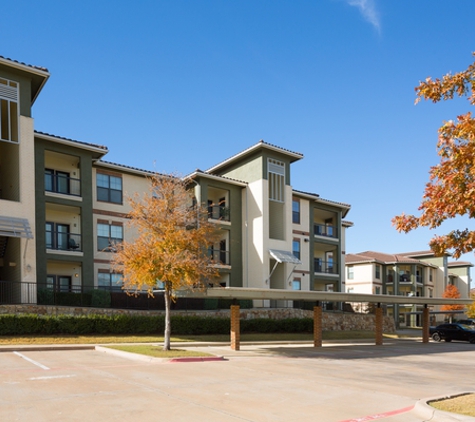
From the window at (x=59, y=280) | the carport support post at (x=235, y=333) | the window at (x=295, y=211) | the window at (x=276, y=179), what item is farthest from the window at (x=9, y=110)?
the window at (x=295, y=211)

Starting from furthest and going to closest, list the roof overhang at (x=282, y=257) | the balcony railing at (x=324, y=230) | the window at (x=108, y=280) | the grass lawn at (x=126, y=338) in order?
the balcony railing at (x=324, y=230) → the roof overhang at (x=282, y=257) → the window at (x=108, y=280) → the grass lawn at (x=126, y=338)

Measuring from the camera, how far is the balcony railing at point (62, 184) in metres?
30.1

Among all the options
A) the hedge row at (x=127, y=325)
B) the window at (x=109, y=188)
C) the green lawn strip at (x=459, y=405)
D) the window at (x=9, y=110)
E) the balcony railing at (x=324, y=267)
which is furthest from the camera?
the balcony railing at (x=324, y=267)

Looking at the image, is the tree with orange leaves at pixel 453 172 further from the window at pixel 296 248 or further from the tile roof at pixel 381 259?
the tile roof at pixel 381 259

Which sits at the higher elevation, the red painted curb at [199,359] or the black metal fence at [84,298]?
the black metal fence at [84,298]

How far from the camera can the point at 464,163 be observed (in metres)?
9.61

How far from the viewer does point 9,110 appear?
26.9m

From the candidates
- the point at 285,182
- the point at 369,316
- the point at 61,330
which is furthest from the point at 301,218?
the point at 61,330

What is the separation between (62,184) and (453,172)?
26033 millimetres

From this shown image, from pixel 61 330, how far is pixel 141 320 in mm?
4615

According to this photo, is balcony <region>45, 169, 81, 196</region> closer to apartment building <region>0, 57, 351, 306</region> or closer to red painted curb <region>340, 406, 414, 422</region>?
apartment building <region>0, 57, 351, 306</region>

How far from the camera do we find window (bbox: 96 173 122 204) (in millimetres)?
32750

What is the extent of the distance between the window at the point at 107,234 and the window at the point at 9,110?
8.19 meters

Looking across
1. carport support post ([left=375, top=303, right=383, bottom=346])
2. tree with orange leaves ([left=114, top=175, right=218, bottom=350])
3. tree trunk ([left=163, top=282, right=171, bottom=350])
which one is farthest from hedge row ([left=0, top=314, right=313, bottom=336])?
tree trunk ([left=163, top=282, right=171, bottom=350])
